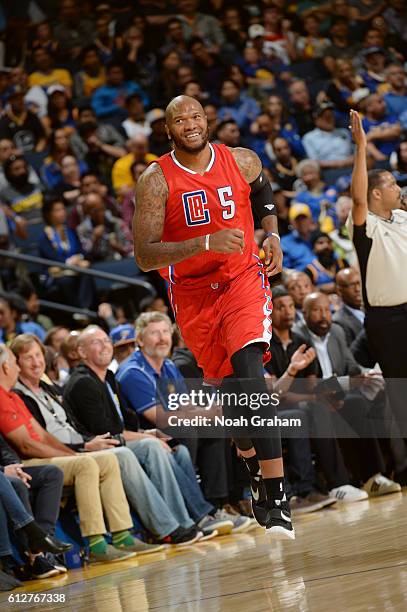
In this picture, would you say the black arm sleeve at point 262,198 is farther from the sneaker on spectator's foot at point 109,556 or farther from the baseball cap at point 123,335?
the baseball cap at point 123,335

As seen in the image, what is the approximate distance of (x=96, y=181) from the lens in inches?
468

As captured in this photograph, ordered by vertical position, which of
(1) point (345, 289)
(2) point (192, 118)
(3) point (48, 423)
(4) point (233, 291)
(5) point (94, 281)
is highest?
(2) point (192, 118)

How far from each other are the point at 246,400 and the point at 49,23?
36.9 feet

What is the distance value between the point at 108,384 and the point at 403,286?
2.35 meters

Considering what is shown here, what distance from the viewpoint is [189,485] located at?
7031 mm

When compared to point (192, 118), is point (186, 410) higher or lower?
lower

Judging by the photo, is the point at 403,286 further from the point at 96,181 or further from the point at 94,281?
the point at 96,181

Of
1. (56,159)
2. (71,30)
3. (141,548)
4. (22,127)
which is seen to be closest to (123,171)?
(56,159)

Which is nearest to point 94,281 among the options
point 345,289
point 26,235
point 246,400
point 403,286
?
point 26,235

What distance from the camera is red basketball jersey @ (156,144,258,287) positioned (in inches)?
195

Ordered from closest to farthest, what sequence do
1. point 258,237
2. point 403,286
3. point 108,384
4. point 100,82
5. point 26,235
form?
point 403,286 < point 108,384 < point 258,237 < point 26,235 < point 100,82

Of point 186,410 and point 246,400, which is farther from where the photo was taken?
point 186,410

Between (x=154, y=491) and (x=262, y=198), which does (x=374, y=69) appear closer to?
(x=154, y=491)

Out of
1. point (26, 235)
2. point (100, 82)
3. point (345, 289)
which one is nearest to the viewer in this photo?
point (345, 289)
